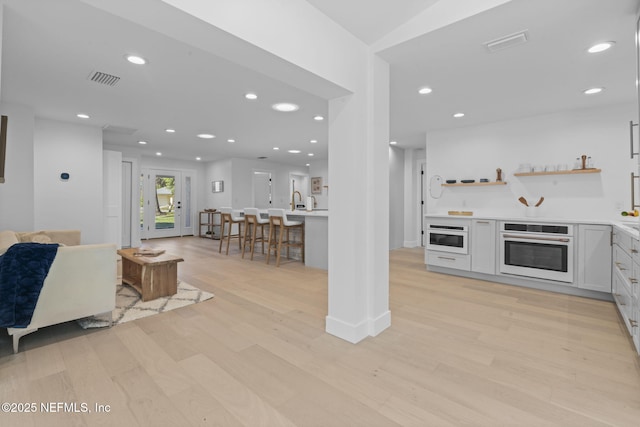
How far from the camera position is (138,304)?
10.7 feet

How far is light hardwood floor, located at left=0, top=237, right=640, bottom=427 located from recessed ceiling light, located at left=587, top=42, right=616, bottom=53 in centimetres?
237

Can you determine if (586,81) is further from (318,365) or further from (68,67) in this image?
(68,67)

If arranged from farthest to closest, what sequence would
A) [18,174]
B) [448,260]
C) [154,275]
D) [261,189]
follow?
[261,189]
[448,260]
[18,174]
[154,275]

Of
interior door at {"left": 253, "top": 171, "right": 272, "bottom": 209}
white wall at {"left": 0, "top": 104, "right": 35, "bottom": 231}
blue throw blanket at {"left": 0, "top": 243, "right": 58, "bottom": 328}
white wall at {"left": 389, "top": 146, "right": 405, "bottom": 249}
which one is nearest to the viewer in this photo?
blue throw blanket at {"left": 0, "top": 243, "right": 58, "bottom": 328}

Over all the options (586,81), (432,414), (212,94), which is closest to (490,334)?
(432,414)

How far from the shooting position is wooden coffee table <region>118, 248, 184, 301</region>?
334 centimetres

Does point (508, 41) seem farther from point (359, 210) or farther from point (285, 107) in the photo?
point (285, 107)

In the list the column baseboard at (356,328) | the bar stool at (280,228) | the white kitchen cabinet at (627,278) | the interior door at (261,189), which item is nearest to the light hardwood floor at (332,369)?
the column baseboard at (356,328)

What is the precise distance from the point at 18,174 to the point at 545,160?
7180mm

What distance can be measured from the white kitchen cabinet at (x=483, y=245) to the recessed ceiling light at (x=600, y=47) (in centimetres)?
220

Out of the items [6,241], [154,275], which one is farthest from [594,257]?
[6,241]

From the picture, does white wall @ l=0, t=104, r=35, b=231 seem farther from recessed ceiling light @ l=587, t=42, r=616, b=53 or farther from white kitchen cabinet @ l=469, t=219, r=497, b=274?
recessed ceiling light @ l=587, t=42, r=616, b=53

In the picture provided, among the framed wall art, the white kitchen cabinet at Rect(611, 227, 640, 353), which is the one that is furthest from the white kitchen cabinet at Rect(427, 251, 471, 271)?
the framed wall art

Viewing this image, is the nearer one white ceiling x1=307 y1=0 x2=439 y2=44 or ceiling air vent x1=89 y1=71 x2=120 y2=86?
white ceiling x1=307 y1=0 x2=439 y2=44
